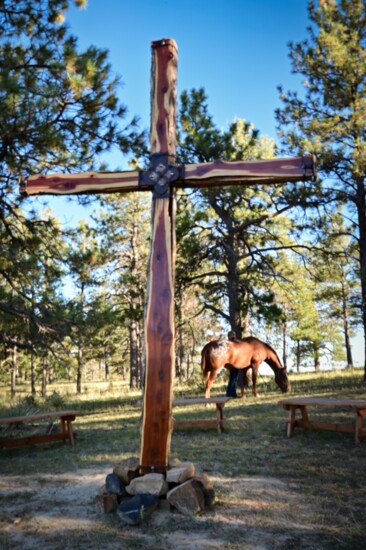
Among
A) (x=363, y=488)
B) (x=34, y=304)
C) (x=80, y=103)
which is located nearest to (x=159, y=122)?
(x=80, y=103)

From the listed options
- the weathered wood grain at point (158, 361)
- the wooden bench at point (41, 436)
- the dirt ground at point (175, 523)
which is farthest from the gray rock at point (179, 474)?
the wooden bench at point (41, 436)

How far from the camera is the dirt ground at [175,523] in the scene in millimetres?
3592

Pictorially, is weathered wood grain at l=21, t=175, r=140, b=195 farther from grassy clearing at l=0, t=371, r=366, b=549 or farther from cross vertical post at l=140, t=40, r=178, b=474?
grassy clearing at l=0, t=371, r=366, b=549

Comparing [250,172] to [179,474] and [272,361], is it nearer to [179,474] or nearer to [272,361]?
[179,474]

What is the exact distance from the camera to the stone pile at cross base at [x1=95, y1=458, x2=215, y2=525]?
4.21 metres

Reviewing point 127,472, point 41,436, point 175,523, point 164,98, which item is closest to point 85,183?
point 164,98

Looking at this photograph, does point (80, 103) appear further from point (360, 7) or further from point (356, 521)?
point (360, 7)

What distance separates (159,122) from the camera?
5.15 m

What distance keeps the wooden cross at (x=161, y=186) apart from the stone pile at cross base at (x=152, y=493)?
165mm

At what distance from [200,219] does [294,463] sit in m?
9.76

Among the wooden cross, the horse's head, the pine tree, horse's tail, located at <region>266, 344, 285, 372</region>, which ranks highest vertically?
the pine tree

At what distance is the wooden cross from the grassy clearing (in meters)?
1.01

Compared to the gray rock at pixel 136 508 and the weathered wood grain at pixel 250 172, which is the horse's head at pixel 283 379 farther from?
the gray rock at pixel 136 508

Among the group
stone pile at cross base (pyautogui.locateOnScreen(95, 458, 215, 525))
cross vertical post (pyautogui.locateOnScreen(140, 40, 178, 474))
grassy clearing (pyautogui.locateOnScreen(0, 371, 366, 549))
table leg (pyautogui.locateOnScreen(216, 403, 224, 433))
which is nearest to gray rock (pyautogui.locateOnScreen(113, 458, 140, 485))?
stone pile at cross base (pyautogui.locateOnScreen(95, 458, 215, 525))
